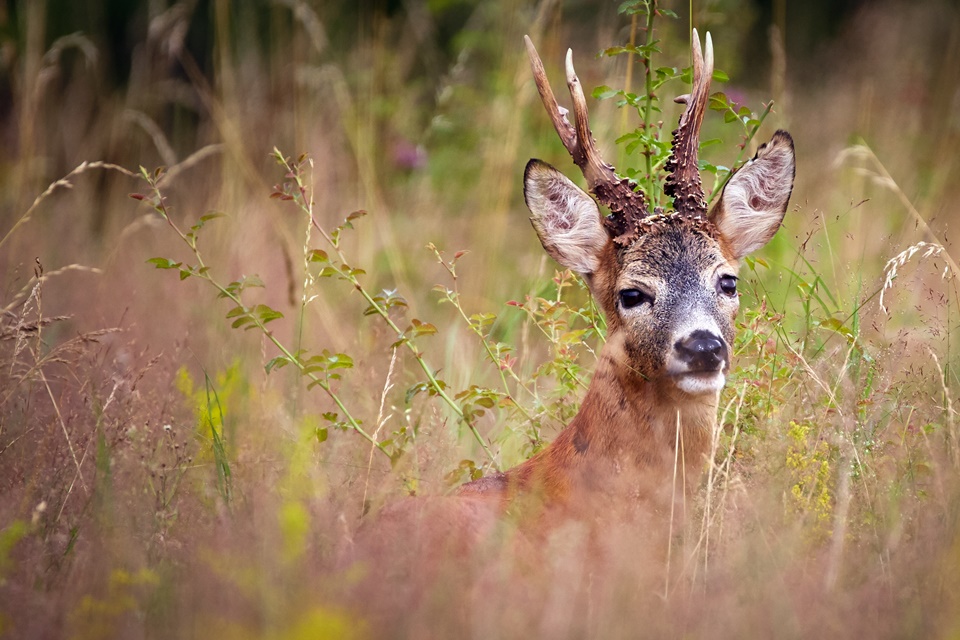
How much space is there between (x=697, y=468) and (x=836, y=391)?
55 cm

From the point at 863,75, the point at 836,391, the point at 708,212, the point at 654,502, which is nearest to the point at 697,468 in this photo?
the point at 654,502

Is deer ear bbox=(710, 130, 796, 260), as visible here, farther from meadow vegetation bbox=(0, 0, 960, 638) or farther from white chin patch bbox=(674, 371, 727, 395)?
white chin patch bbox=(674, 371, 727, 395)

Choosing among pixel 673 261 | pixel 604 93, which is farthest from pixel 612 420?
pixel 604 93

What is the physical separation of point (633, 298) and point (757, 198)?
0.69 meters

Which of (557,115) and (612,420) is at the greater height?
(557,115)

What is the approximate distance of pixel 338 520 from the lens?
9.14ft

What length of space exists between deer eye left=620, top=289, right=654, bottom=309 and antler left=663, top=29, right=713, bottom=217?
13.0 inches

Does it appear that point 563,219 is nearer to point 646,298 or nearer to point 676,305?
point 646,298

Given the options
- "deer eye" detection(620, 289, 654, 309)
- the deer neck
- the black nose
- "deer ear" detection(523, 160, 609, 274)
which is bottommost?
the deer neck

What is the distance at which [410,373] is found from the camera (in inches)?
178

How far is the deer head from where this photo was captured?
3.55 meters

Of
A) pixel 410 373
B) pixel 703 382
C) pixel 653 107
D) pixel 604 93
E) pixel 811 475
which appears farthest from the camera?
pixel 410 373

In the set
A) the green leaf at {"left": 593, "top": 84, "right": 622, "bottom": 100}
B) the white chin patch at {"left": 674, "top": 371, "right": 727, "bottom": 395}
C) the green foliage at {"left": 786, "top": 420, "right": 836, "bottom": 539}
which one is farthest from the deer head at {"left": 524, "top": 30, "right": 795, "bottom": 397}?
the green foliage at {"left": 786, "top": 420, "right": 836, "bottom": 539}

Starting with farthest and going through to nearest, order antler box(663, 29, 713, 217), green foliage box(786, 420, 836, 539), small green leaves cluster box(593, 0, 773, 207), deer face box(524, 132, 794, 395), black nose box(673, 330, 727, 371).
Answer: small green leaves cluster box(593, 0, 773, 207), antler box(663, 29, 713, 217), deer face box(524, 132, 794, 395), black nose box(673, 330, 727, 371), green foliage box(786, 420, 836, 539)
